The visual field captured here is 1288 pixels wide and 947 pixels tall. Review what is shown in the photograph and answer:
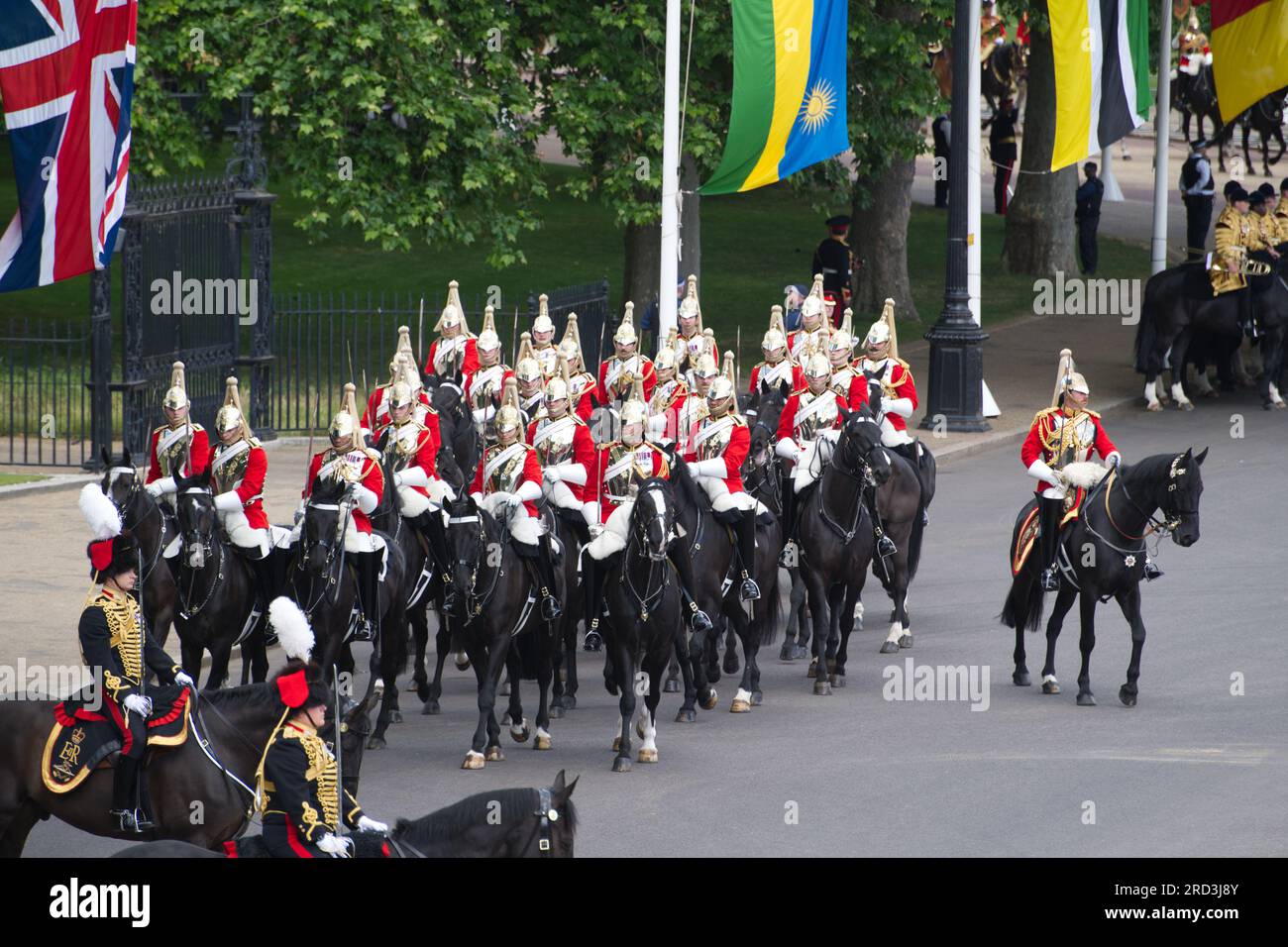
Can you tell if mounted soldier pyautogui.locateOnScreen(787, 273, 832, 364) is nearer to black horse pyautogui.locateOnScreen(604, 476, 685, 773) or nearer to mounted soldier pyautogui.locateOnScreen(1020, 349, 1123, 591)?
mounted soldier pyautogui.locateOnScreen(1020, 349, 1123, 591)

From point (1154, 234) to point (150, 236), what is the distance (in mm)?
15616

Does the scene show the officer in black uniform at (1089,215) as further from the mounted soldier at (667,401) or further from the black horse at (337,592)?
the black horse at (337,592)

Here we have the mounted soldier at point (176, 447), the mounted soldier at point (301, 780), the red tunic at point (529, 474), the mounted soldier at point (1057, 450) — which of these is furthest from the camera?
the mounted soldier at point (1057, 450)

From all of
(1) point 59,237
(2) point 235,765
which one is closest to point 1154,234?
(1) point 59,237

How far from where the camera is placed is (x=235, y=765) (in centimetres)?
1036

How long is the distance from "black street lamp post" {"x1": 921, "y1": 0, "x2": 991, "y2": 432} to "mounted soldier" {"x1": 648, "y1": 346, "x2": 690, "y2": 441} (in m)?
9.15

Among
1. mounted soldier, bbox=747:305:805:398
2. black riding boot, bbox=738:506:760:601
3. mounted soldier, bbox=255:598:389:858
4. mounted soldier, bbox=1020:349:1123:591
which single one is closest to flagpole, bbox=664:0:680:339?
mounted soldier, bbox=747:305:805:398

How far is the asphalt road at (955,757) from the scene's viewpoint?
12.0 metres

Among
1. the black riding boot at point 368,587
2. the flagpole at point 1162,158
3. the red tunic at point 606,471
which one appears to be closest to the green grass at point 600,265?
the flagpole at point 1162,158

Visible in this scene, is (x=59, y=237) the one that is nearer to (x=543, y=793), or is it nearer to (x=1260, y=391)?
(x=543, y=793)

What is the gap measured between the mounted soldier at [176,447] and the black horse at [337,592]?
1091 mm

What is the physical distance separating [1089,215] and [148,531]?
25.6 m

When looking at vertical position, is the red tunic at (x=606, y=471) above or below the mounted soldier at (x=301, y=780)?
above

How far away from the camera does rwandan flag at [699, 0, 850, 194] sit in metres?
21.8
